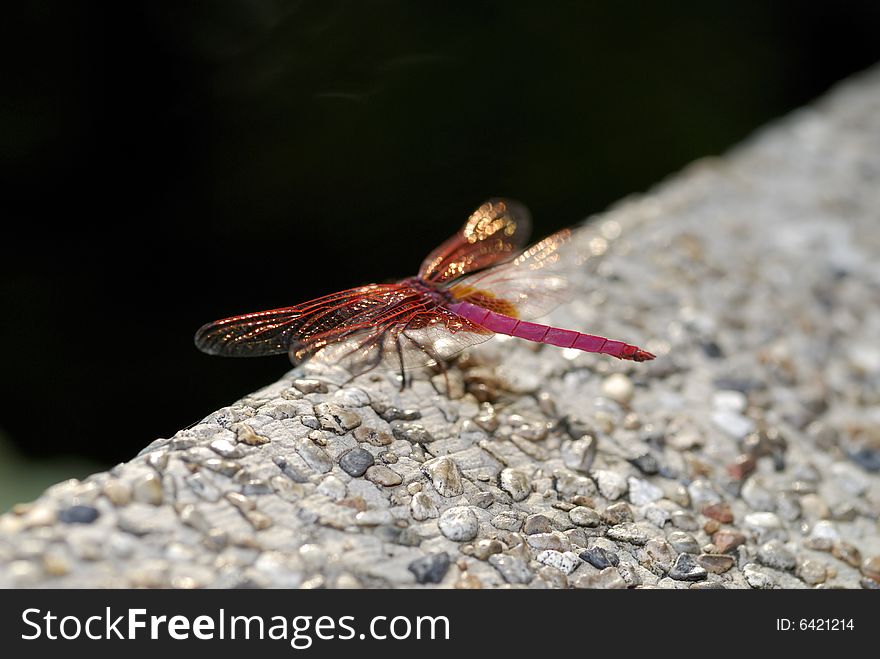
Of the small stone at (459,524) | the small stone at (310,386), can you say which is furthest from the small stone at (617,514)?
the small stone at (310,386)

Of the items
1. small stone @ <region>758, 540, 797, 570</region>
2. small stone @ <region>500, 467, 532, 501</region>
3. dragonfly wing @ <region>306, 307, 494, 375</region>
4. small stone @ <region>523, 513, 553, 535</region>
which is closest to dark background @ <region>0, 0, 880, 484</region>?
dragonfly wing @ <region>306, 307, 494, 375</region>

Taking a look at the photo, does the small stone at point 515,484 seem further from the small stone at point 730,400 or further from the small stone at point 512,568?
the small stone at point 730,400

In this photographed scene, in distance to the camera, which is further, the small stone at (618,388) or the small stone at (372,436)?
the small stone at (618,388)

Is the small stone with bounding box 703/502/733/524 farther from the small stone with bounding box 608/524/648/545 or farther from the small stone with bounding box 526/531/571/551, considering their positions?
the small stone with bounding box 526/531/571/551

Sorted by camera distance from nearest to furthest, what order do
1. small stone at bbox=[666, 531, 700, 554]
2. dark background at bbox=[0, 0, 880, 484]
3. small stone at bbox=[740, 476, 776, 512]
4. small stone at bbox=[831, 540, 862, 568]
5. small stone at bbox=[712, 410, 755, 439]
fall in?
small stone at bbox=[666, 531, 700, 554]
small stone at bbox=[831, 540, 862, 568]
small stone at bbox=[740, 476, 776, 512]
small stone at bbox=[712, 410, 755, 439]
dark background at bbox=[0, 0, 880, 484]

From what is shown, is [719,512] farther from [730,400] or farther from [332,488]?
[332,488]

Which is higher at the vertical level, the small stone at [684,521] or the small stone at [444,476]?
Answer: the small stone at [444,476]
